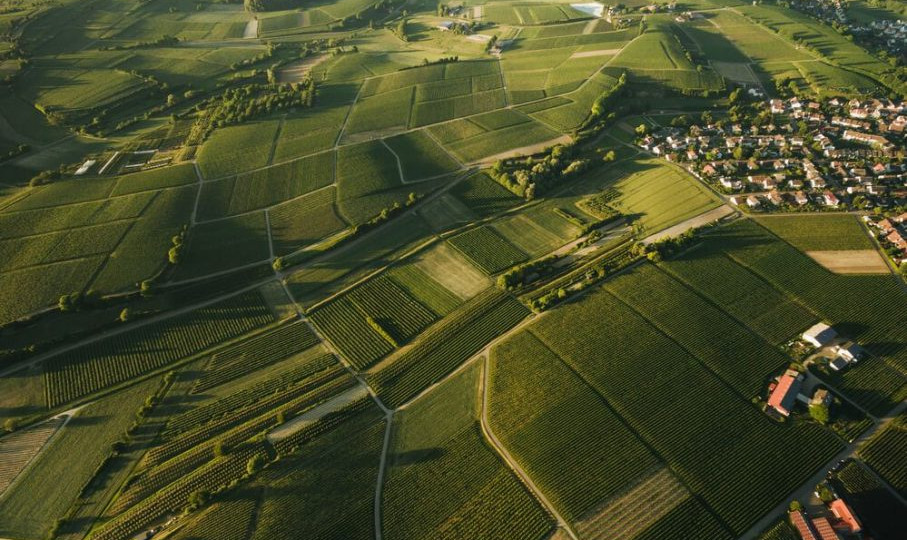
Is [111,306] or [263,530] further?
[111,306]

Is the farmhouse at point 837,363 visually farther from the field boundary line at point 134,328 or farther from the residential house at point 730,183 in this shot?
the field boundary line at point 134,328

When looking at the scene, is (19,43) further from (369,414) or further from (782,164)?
(782,164)

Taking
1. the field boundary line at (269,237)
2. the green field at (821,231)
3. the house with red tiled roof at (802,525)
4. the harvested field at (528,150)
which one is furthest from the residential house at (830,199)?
the field boundary line at (269,237)

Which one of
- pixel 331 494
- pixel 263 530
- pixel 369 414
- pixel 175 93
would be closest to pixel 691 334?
pixel 369 414

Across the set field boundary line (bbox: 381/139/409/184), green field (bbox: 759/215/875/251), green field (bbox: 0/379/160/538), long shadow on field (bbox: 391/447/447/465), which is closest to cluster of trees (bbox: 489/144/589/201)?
field boundary line (bbox: 381/139/409/184)

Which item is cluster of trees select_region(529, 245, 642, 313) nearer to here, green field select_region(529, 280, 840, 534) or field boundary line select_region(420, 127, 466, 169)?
green field select_region(529, 280, 840, 534)

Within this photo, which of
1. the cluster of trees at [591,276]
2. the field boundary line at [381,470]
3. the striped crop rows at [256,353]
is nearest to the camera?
the field boundary line at [381,470]
